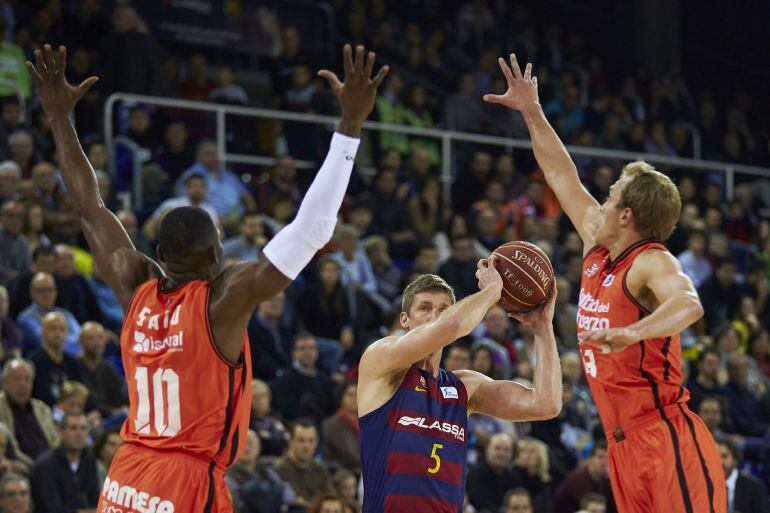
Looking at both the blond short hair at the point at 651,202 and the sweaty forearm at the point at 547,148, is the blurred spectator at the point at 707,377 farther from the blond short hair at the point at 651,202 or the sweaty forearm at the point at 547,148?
the blond short hair at the point at 651,202

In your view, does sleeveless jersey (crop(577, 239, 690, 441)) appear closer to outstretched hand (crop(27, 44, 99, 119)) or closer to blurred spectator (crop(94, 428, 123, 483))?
outstretched hand (crop(27, 44, 99, 119))

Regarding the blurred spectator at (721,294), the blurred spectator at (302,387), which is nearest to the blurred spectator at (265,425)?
the blurred spectator at (302,387)

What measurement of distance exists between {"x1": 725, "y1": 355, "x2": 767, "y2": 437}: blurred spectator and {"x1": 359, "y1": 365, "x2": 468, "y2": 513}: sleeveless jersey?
381 inches

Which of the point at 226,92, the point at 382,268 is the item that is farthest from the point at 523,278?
the point at 226,92

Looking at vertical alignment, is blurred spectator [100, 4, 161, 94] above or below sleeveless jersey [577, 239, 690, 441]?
above

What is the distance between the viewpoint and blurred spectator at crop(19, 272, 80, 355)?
11555 millimetres

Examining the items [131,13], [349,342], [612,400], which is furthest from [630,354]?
[131,13]

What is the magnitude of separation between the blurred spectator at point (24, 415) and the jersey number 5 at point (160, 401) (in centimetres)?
571

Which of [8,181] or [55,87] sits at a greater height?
[55,87]

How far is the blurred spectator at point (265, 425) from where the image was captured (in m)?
11.6

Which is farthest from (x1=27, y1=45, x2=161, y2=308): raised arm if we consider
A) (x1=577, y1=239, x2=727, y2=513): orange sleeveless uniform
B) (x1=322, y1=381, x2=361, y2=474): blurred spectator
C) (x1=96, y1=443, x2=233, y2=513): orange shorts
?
(x1=322, y1=381, x2=361, y2=474): blurred spectator

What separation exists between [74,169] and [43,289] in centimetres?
638

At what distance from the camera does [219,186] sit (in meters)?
14.6

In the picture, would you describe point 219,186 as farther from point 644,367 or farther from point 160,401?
point 160,401
